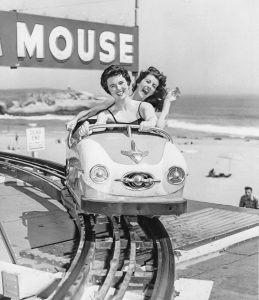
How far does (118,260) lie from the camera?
199 inches

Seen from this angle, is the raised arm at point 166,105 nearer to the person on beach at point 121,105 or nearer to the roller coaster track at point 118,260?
the person on beach at point 121,105

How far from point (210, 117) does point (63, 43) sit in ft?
124

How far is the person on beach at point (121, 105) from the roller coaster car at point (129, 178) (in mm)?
601

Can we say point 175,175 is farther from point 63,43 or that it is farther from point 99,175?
point 63,43

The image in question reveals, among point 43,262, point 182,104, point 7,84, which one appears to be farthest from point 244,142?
point 7,84

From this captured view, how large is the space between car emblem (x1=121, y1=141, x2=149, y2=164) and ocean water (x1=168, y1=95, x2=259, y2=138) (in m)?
33.2

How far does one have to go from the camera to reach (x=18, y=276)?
3967 mm

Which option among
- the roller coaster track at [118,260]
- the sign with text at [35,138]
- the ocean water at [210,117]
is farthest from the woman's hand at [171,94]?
the ocean water at [210,117]

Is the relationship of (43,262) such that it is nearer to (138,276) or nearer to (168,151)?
(138,276)

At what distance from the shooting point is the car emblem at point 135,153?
5.55 metres

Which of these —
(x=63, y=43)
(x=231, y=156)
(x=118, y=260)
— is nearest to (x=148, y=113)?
(x=118, y=260)

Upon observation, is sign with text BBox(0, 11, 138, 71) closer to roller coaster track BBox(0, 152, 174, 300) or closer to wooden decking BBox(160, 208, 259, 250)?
roller coaster track BBox(0, 152, 174, 300)

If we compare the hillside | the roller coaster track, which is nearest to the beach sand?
the roller coaster track

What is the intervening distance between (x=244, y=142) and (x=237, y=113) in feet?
52.7
